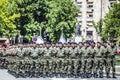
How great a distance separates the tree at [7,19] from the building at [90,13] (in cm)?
2256

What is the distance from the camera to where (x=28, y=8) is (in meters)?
63.8

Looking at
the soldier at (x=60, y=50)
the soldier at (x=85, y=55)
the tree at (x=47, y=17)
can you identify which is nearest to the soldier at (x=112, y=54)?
the soldier at (x=85, y=55)

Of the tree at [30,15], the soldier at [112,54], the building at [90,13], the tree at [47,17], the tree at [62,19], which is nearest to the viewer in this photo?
the soldier at [112,54]

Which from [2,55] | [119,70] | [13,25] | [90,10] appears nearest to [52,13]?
[13,25]

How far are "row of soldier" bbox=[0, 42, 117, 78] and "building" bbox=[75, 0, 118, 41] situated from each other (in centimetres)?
5457

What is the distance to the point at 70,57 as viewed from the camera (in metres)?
27.8

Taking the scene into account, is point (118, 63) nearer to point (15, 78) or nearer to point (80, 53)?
point (80, 53)

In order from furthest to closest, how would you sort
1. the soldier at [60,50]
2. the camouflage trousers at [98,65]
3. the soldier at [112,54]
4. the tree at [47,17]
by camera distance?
the tree at [47,17]
the soldier at [60,50]
the camouflage trousers at [98,65]
the soldier at [112,54]

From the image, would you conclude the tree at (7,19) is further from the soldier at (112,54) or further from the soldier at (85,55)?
the soldier at (112,54)

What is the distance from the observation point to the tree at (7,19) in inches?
2221

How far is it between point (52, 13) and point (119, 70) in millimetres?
34619

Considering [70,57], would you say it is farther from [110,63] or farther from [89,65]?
[110,63]

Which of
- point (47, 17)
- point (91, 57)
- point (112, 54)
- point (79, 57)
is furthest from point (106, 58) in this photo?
point (47, 17)

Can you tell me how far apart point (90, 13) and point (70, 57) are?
189 ft
